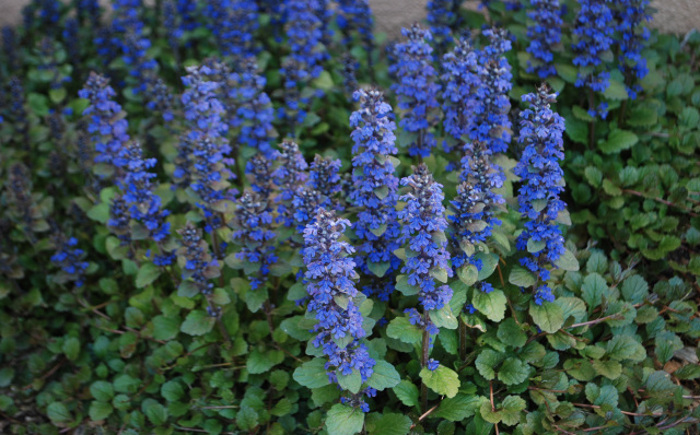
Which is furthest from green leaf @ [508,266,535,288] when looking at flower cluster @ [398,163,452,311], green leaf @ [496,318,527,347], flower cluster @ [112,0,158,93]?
flower cluster @ [112,0,158,93]

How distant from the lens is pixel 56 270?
20.1ft

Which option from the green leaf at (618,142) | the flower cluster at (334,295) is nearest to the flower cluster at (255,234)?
the flower cluster at (334,295)

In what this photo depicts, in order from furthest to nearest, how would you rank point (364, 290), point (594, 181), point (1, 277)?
point (1, 277) < point (594, 181) < point (364, 290)

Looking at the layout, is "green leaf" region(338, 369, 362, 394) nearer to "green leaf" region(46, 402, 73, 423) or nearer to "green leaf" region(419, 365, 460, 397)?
"green leaf" region(419, 365, 460, 397)

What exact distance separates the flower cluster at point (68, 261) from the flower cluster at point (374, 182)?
9.02 ft

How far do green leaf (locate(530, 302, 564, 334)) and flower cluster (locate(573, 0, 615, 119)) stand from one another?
2.19 metres

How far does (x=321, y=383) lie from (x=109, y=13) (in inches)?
274

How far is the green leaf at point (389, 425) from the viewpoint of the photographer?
3.91m

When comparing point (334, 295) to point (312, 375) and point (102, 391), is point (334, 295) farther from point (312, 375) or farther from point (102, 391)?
Answer: point (102, 391)

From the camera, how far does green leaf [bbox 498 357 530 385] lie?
4.18 m

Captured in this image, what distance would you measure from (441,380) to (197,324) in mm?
1970

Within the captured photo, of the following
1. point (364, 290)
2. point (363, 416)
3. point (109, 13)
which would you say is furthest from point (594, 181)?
point (109, 13)

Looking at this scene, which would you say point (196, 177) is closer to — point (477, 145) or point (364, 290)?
point (364, 290)

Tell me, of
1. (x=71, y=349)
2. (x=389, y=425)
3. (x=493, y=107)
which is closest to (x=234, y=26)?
(x=493, y=107)
